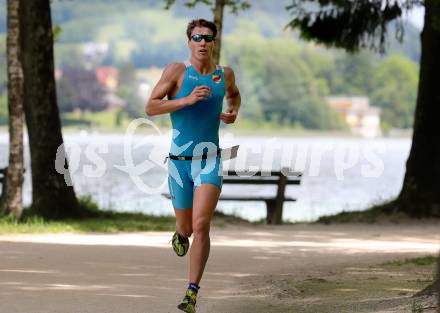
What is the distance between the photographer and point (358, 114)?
17525 cm

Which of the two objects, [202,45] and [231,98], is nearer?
[202,45]


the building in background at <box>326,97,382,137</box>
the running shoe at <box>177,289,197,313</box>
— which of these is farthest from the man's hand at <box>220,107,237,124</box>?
the building in background at <box>326,97,382,137</box>

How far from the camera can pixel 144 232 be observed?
18766 millimetres

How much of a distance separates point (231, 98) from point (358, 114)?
167 metres

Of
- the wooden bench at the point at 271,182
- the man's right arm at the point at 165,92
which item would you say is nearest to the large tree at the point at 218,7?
the wooden bench at the point at 271,182

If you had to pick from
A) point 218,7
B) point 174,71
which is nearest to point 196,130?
point 174,71

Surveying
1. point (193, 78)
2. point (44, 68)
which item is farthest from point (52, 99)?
point (193, 78)

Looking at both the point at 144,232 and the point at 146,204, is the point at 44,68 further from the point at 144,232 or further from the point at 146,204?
the point at 146,204

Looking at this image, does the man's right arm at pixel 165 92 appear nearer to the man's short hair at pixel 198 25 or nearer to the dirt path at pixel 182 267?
the man's short hair at pixel 198 25

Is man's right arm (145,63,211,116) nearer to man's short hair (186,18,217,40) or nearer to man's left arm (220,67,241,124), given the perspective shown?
man's short hair (186,18,217,40)

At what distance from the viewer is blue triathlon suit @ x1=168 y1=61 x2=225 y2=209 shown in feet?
30.9

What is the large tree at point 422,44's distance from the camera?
21.6 meters

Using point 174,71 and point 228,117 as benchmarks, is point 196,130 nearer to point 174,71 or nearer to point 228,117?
point 228,117

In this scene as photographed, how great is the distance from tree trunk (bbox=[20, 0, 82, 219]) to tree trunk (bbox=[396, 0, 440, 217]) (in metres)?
6.06
